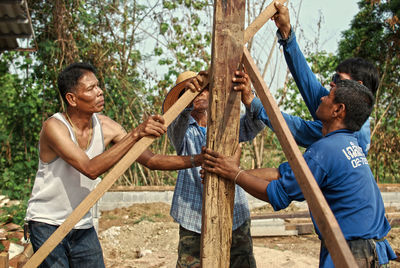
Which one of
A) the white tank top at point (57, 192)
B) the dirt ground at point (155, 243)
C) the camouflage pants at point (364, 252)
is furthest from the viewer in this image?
the dirt ground at point (155, 243)

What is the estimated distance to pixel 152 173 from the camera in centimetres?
799

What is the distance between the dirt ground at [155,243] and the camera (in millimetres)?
4848

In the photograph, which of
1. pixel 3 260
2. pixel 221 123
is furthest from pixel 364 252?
pixel 3 260

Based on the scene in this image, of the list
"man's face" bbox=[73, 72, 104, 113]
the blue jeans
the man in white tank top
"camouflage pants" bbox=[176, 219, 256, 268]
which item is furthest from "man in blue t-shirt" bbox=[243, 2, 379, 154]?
the blue jeans

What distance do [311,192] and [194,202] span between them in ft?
3.94

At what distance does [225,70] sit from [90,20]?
→ 612 centimetres

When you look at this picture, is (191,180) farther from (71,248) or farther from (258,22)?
(258,22)

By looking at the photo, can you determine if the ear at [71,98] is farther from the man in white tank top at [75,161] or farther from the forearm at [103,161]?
the forearm at [103,161]

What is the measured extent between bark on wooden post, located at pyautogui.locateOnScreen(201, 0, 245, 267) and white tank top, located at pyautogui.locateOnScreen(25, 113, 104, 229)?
81 cm

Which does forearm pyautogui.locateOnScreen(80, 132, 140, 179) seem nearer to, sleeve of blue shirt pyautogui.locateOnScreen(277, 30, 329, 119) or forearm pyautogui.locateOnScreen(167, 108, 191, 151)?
forearm pyautogui.locateOnScreen(167, 108, 191, 151)

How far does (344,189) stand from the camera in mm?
1931

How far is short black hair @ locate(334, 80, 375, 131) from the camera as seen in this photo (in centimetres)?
200

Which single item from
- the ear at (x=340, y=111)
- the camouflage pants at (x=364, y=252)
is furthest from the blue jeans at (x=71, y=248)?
the ear at (x=340, y=111)

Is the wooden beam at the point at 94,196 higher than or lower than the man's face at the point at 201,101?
lower
